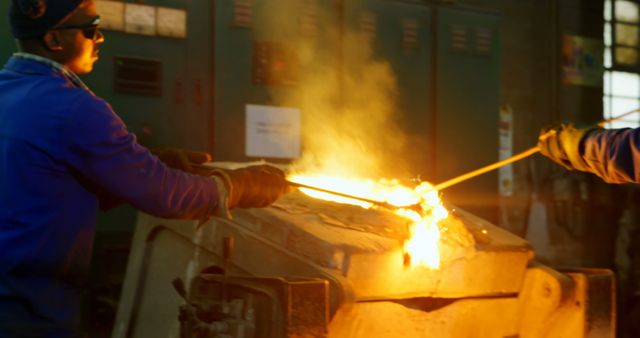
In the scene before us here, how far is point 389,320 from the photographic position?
2875 millimetres

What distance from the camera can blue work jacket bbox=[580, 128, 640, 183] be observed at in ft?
9.32

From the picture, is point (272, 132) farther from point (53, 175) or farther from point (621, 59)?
point (621, 59)

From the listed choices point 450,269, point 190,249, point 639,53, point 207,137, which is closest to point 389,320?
point 450,269

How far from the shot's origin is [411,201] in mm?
3309

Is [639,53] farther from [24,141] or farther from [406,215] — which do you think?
[24,141]

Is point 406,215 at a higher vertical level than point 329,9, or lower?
lower

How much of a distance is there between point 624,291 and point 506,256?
3.68 meters

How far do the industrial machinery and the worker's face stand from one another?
69cm

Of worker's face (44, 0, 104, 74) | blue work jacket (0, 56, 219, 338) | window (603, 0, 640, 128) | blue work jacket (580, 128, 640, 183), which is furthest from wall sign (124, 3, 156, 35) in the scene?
window (603, 0, 640, 128)

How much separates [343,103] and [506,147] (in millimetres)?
2393

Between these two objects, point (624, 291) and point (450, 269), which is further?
point (624, 291)

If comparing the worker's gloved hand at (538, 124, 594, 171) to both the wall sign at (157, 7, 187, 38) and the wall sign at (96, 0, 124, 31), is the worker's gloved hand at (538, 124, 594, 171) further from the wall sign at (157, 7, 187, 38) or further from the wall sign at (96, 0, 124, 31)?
the wall sign at (96, 0, 124, 31)

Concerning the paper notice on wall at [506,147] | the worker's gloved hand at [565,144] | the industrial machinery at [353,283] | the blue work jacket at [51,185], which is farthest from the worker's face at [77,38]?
the paper notice on wall at [506,147]

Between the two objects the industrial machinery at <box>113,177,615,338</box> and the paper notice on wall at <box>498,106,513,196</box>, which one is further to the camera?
the paper notice on wall at <box>498,106,513,196</box>
